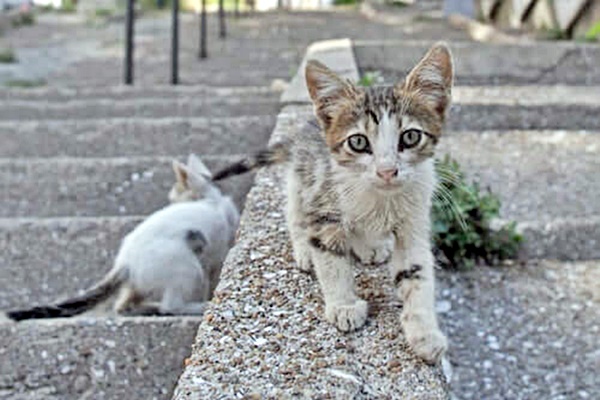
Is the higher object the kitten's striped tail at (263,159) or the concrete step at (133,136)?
the kitten's striped tail at (263,159)

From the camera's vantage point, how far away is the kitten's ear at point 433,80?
2.31m

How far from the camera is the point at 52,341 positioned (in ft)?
9.23

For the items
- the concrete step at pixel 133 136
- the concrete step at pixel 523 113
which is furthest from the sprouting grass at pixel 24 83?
the concrete step at pixel 523 113

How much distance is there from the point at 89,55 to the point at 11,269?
6893mm

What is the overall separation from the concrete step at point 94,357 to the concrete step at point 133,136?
81.3 inches

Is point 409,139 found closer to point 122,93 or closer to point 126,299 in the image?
point 126,299

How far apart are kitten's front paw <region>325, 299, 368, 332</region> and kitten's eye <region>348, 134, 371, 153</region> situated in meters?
0.40

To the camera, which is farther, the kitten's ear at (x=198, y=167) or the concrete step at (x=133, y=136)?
the concrete step at (x=133, y=136)

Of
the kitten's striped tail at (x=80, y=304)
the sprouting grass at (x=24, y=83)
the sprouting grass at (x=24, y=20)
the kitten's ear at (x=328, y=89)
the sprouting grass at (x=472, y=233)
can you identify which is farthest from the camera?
the sprouting grass at (x=24, y=20)

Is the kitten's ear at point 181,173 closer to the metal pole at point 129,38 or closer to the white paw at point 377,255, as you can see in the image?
the white paw at point 377,255

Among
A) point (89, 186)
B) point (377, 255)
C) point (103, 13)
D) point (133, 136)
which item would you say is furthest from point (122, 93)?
point (103, 13)

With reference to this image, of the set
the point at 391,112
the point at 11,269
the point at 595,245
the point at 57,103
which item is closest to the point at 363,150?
the point at 391,112

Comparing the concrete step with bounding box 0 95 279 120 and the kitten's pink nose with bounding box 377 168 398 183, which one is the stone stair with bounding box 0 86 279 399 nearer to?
the concrete step with bounding box 0 95 279 120

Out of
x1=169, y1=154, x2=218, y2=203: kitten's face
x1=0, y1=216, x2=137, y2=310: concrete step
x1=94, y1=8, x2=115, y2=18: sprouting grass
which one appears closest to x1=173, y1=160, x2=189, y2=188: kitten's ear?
x1=169, y1=154, x2=218, y2=203: kitten's face
